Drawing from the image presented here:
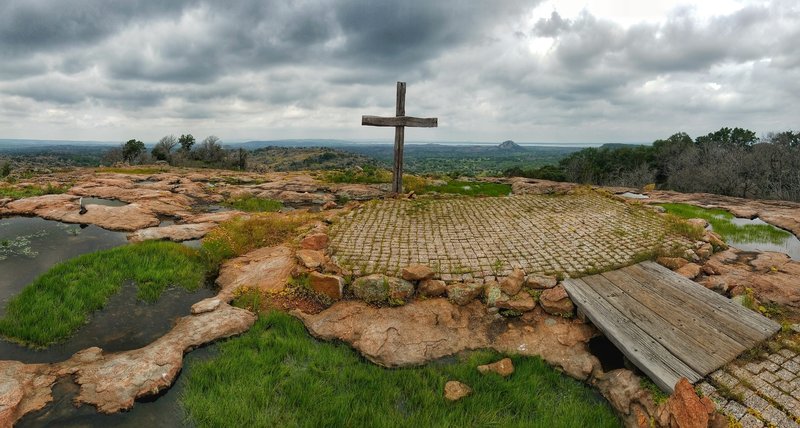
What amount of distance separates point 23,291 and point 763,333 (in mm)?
12355

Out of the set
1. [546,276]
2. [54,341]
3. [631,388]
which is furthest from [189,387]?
[546,276]

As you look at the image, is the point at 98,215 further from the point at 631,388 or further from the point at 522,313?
the point at 631,388

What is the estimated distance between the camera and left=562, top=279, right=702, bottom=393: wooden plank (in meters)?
4.65

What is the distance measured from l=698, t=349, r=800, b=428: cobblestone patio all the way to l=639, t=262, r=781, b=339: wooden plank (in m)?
0.58

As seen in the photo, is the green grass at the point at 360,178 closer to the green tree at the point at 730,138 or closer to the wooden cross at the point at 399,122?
the wooden cross at the point at 399,122

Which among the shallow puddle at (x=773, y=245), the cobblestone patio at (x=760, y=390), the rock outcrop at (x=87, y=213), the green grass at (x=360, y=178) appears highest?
the green grass at (x=360, y=178)

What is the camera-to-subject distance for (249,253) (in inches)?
378

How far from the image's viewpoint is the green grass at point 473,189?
18.7 m

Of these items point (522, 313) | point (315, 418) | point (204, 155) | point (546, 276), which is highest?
point (204, 155)

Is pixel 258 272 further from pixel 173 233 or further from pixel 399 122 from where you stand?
Answer: pixel 399 122

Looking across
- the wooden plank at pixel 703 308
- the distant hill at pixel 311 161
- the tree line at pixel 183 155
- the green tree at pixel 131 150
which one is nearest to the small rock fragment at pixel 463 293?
the wooden plank at pixel 703 308

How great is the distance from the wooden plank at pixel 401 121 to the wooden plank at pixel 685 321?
11.0 metres

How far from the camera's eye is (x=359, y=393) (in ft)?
15.8

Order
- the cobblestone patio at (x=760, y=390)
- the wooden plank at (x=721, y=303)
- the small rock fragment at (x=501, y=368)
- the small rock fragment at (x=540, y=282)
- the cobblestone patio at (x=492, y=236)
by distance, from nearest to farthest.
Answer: the cobblestone patio at (x=760, y=390) → the small rock fragment at (x=501, y=368) → the wooden plank at (x=721, y=303) → the small rock fragment at (x=540, y=282) → the cobblestone patio at (x=492, y=236)
